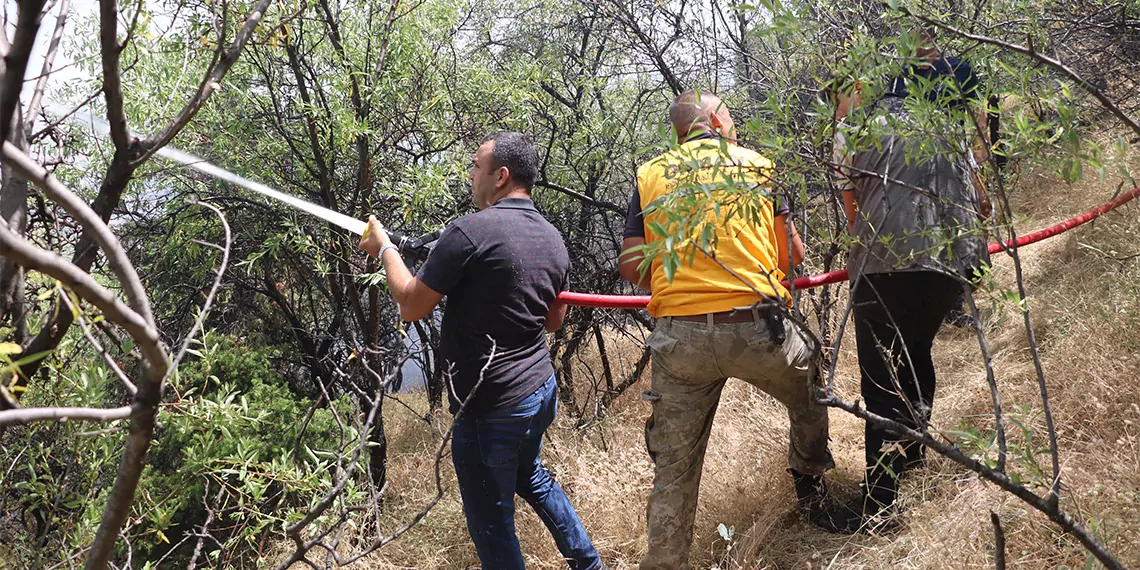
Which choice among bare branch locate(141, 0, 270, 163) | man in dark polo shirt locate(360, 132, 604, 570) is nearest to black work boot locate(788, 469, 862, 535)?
man in dark polo shirt locate(360, 132, 604, 570)

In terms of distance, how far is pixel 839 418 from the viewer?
489 centimetres

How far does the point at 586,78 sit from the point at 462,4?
3.78 ft

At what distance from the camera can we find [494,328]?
128 inches

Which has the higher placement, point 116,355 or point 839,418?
point 116,355

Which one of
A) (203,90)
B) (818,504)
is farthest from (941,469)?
(203,90)

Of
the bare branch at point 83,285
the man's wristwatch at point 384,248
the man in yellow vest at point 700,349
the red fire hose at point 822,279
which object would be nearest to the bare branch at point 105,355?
the bare branch at point 83,285

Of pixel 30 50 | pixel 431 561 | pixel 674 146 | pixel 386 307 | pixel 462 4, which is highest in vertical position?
pixel 462 4

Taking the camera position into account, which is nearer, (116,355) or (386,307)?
(116,355)

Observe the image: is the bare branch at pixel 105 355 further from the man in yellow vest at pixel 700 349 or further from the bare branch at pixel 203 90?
the man in yellow vest at pixel 700 349

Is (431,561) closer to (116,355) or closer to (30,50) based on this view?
(116,355)

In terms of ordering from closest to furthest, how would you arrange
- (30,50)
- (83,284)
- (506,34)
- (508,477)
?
(83,284), (30,50), (508,477), (506,34)

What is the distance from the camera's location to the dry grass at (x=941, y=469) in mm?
3105

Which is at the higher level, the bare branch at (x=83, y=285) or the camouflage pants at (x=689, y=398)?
the bare branch at (x=83, y=285)

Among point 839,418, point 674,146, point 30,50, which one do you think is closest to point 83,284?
point 30,50
